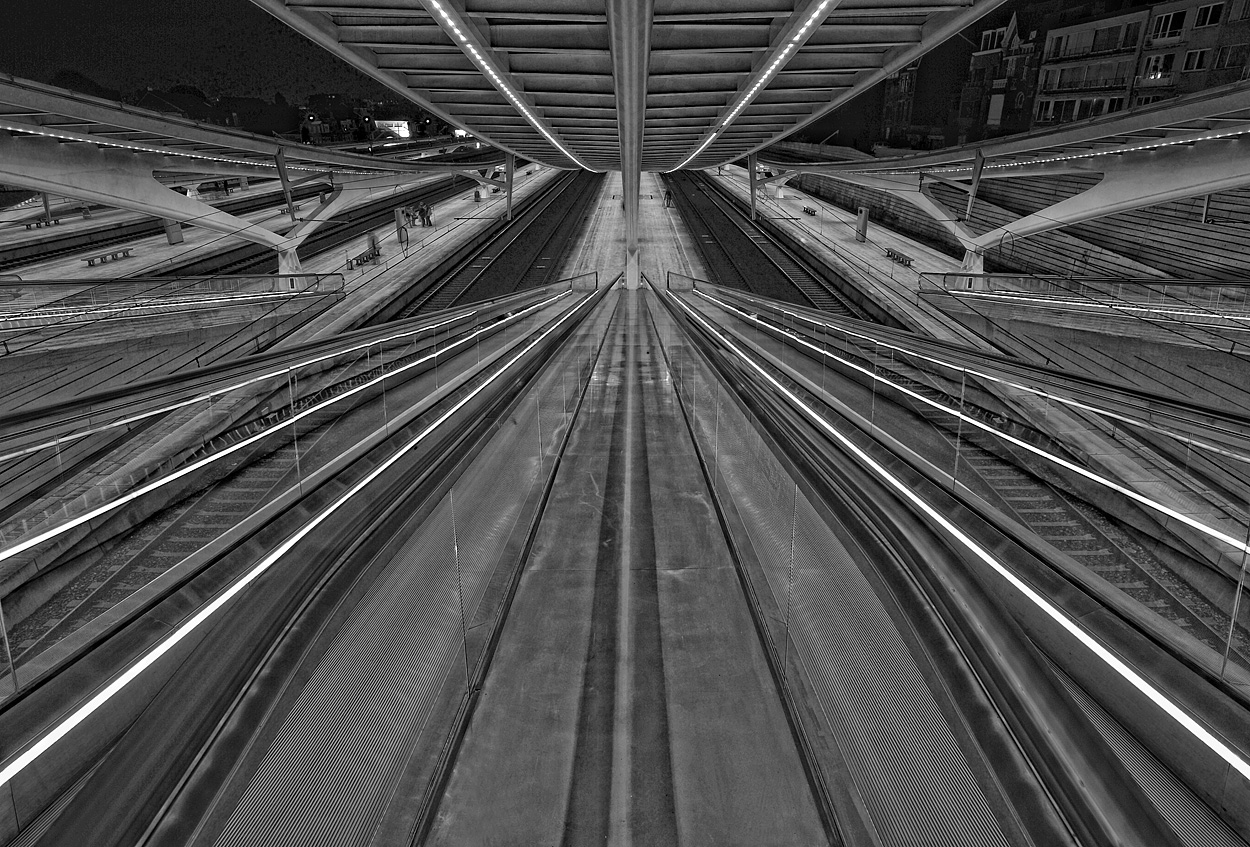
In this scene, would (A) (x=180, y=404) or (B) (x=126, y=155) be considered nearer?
(A) (x=180, y=404)

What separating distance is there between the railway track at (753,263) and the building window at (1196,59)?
16.6 m

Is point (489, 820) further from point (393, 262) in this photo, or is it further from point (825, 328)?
point (393, 262)

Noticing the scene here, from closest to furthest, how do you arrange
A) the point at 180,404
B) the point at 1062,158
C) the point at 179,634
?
1. the point at 179,634
2. the point at 180,404
3. the point at 1062,158

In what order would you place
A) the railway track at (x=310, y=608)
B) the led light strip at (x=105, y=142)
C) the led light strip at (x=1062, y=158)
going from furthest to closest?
the led light strip at (x=1062, y=158)
the led light strip at (x=105, y=142)
the railway track at (x=310, y=608)

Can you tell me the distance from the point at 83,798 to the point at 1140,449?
21.1ft

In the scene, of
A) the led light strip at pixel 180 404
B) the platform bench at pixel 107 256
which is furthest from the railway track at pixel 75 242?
the led light strip at pixel 180 404

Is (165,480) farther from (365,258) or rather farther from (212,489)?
(365,258)

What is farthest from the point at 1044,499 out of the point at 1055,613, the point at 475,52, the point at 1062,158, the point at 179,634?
the point at 1062,158

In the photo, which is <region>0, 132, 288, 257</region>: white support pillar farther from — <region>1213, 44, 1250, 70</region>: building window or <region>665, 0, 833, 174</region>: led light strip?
<region>1213, 44, 1250, 70</region>: building window

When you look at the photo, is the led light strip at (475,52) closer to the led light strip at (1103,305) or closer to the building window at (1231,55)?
the led light strip at (1103,305)

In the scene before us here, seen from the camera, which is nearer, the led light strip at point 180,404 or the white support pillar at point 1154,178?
the led light strip at point 180,404

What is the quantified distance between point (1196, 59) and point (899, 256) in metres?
14.0

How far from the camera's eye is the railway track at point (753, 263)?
24516 millimetres

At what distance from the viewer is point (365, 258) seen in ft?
87.3
